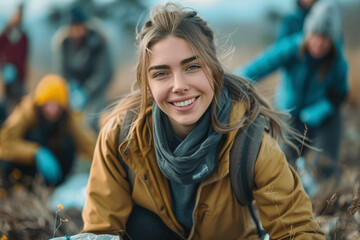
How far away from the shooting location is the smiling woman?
186 cm

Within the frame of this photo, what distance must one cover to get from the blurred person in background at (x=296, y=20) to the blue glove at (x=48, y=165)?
246 centimetres

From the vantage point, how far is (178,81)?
1.84m

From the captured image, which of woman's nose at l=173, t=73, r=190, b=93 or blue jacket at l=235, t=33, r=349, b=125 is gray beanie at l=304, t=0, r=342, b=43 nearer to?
blue jacket at l=235, t=33, r=349, b=125

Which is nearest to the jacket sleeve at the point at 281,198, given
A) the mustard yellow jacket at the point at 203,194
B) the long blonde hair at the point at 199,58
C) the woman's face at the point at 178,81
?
the mustard yellow jacket at the point at 203,194

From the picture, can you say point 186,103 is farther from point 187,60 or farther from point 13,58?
point 13,58

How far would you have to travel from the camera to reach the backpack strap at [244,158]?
188cm

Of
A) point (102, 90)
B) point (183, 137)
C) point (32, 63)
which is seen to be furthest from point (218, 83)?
point (32, 63)

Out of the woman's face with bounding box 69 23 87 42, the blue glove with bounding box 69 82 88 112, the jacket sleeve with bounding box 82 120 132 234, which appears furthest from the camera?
the woman's face with bounding box 69 23 87 42

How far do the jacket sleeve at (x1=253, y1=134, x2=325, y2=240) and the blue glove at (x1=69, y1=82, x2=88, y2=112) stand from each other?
340 centimetres

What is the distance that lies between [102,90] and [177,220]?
3286 millimetres

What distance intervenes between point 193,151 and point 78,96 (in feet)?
11.1

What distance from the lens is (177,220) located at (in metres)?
2.07

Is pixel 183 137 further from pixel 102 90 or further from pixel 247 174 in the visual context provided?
pixel 102 90

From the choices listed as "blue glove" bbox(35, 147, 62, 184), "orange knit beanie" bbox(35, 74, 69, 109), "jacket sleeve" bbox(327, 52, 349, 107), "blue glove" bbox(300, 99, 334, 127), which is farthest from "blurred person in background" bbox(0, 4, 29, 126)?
"jacket sleeve" bbox(327, 52, 349, 107)
